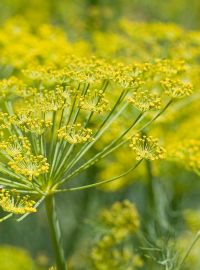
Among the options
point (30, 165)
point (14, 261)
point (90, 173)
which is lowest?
point (14, 261)

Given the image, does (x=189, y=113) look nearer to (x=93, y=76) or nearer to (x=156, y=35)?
(x=156, y=35)

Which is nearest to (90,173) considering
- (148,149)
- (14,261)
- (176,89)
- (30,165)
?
(14,261)

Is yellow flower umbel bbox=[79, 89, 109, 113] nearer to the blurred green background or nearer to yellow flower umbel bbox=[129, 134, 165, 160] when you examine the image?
yellow flower umbel bbox=[129, 134, 165, 160]

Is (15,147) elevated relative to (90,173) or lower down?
lower down

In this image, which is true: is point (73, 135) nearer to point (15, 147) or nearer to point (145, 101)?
point (15, 147)

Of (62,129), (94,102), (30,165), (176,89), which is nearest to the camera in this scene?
(30,165)

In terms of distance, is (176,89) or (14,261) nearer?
(176,89)

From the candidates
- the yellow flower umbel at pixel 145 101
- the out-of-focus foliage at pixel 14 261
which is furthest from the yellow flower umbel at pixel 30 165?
the out-of-focus foliage at pixel 14 261

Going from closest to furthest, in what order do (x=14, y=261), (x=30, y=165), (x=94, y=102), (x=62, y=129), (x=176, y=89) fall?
(x=30, y=165)
(x=62, y=129)
(x=94, y=102)
(x=176, y=89)
(x=14, y=261)

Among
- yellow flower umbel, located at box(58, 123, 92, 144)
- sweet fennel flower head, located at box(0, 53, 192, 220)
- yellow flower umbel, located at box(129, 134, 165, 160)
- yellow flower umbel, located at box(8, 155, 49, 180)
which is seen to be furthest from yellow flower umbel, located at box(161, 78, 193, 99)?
yellow flower umbel, located at box(8, 155, 49, 180)

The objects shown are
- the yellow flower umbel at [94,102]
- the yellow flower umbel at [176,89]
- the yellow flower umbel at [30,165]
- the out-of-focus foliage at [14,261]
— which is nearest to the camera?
the yellow flower umbel at [30,165]

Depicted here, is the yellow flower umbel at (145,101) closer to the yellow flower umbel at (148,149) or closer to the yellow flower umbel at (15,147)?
the yellow flower umbel at (148,149)
